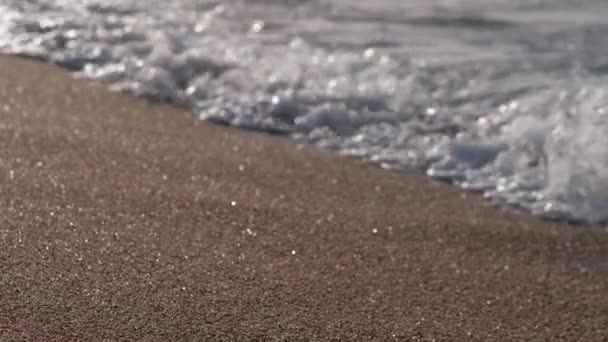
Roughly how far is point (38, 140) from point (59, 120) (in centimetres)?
25

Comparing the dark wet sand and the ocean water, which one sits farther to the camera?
the ocean water

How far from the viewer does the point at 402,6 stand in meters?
5.60

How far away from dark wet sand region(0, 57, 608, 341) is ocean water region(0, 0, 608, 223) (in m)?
0.25

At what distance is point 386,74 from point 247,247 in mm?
1799

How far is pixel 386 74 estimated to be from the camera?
14.5 feet

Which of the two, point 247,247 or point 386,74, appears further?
point 386,74

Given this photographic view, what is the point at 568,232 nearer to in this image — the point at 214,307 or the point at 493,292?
the point at 493,292

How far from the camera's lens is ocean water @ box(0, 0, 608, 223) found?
12.1ft

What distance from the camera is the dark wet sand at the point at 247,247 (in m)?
2.41

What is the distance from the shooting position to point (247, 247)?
2797mm

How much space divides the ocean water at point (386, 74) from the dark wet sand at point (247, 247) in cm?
25

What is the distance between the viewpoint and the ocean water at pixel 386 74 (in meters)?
3.69

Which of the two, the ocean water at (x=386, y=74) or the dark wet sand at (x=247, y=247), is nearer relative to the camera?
the dark wet sand at (x=247, y=247)

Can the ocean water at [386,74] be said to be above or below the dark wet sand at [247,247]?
below
